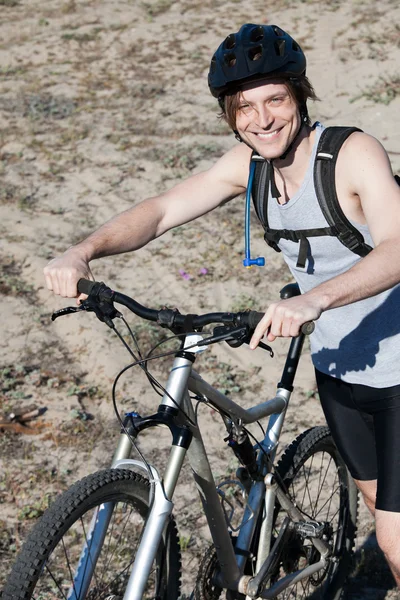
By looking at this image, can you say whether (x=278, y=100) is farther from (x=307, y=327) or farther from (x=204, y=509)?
(x=204, y=509)

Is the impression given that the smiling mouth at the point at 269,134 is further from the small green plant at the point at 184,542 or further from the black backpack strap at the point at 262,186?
the small green plant at the point at 184,542

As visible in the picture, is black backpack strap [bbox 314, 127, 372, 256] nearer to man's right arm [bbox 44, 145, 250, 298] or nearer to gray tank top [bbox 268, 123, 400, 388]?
gray tank top [bbox 268, 123, 400, 388]

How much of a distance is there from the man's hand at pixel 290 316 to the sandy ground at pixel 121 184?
2.10 meters

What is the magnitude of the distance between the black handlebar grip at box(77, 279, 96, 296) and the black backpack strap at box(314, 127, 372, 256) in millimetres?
762

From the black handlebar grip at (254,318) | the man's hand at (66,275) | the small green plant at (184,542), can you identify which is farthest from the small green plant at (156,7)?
the black handlebar grip at (254,318)

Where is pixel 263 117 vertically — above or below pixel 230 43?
below

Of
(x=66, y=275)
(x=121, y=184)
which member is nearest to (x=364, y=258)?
(x=66, y=275)

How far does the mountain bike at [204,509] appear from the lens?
92.4 inches

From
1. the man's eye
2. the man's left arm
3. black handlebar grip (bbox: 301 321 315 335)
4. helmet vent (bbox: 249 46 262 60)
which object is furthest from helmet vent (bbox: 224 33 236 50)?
black handlebar grip (bbox: 301 321 315 335)

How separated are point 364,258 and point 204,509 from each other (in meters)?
1.04

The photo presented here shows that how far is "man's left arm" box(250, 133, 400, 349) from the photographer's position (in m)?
2.11

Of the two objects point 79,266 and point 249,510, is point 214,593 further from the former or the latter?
point 79,266

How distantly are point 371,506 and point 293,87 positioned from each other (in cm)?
161

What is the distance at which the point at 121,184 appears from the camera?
7.63 meters
